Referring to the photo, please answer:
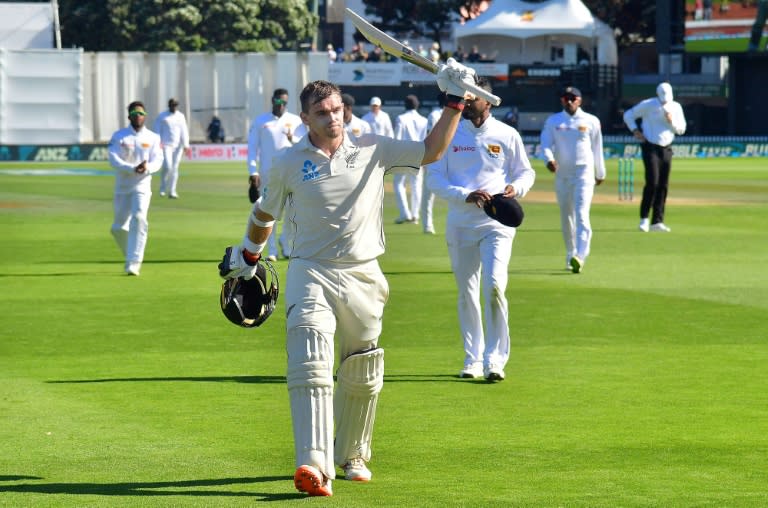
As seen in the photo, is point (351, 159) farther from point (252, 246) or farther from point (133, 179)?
point (133, 179)

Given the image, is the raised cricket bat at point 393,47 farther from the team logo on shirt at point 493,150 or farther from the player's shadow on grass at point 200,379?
the player's shadow on grass at point 200,379

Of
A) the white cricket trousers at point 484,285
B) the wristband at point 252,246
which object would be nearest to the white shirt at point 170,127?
the white cricket trousers at point 484,285

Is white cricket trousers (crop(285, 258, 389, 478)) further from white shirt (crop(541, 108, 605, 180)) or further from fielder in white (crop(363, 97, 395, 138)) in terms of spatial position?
fielder in white (crop(363, 97, 395, 138))

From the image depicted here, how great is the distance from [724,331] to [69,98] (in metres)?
39.5

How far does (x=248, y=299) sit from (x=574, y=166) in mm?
10620

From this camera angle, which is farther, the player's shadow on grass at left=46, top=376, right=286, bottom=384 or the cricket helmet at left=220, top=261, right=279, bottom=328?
the player's shadow on grass at left=46, top=376, right=286, bottom=384

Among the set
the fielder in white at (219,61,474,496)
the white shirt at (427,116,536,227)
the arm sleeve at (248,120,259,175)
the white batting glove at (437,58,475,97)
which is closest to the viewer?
the fielder in white at (219,61,474,496)

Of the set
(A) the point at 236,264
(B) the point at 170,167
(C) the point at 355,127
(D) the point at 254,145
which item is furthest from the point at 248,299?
(B) the point at 170,167

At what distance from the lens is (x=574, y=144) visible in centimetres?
1856

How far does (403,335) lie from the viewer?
13500 millimetres

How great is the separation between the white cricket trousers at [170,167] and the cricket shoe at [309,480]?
2706cm

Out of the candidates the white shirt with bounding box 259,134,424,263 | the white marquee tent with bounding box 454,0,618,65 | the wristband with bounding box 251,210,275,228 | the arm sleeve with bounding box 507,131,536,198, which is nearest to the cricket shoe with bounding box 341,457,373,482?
the white shirt with bounding box 259,134,424,263

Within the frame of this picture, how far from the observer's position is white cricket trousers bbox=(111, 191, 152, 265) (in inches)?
732

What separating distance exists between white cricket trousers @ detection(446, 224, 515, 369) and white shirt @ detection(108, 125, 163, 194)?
8140mm
